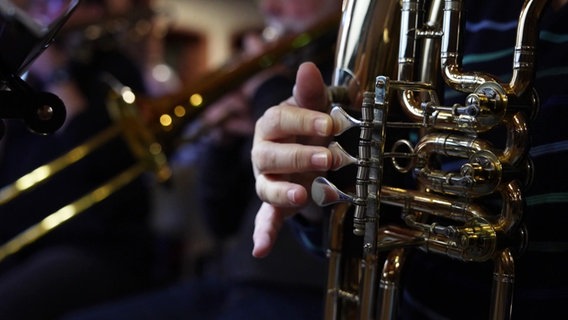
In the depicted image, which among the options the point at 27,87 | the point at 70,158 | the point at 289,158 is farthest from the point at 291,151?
the point at 70,158

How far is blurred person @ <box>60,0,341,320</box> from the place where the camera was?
3.34ft

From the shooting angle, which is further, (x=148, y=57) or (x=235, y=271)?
(x=148, y=57)

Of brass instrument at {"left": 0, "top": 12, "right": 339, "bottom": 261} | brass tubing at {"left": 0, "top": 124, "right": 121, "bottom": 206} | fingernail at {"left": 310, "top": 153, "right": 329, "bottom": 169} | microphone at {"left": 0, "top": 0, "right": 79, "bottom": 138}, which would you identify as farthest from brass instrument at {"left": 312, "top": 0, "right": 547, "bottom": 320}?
brass tubing at {"left": 0, "top": 124, "right": 121, "bottom": 206}

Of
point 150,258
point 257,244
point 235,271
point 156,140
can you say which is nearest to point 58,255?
point 150,258

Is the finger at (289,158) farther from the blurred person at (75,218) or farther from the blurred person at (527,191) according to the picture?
the blurred person at (75,218)

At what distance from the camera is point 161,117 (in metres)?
1.22

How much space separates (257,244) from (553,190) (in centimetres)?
23

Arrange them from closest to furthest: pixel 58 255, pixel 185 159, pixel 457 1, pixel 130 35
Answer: pixel 457 1 → pixel 58 255 → pixel 130 35 → pixel 185 159

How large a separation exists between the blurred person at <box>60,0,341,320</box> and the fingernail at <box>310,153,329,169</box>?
0.36m

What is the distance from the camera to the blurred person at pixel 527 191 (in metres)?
0.50

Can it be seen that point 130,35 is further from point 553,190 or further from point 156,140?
point 553,190

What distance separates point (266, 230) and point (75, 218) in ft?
3.14

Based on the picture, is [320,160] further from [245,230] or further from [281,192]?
[245,230]

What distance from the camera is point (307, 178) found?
55 cm
